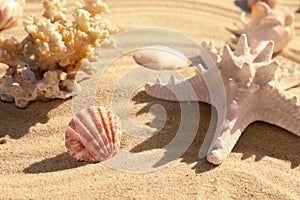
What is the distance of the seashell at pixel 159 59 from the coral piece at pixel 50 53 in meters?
0.58

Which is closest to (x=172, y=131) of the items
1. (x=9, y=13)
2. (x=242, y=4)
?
(x=9, y=13)

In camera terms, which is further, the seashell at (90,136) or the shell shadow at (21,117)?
the shell shadow at (21,117)

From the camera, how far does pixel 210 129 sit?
2973 millimetres

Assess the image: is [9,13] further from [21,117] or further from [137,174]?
[137,174]

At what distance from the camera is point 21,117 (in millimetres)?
3000

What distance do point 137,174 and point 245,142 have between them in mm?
813

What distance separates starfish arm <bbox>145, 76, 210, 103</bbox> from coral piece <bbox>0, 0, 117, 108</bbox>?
50cm

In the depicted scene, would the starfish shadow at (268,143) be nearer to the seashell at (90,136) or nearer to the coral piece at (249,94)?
→ the coral piece at (249,94)

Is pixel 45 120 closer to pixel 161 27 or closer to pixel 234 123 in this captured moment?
pixel 234 123

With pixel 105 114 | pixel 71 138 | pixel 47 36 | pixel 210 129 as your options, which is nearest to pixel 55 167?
pixel 71 138

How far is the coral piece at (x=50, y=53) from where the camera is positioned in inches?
113

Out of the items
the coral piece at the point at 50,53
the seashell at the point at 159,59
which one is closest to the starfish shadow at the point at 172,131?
the seashell at the point at 159,59

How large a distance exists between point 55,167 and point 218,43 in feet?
7.15

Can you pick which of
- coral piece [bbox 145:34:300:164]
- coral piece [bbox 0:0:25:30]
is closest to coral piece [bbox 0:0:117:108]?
coral piece [bbox 145:34:300:164]
